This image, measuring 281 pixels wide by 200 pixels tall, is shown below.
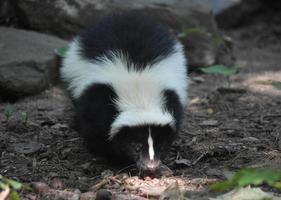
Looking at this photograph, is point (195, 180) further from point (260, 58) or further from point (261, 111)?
point (260, 58)

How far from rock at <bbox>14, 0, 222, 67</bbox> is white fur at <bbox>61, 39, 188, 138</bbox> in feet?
9.07

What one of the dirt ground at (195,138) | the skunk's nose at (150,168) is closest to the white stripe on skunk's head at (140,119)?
the skunk's nose at (150,168)

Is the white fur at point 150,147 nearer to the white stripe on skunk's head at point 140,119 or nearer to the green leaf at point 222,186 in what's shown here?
the white stripe on skunk's head at point 140,119

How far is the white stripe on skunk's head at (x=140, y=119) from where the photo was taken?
495cm

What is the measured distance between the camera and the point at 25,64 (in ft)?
24.3

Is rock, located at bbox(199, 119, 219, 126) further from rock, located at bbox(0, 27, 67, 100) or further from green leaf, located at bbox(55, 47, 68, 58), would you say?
rock, located at bbox(0, 27, 67, 100)

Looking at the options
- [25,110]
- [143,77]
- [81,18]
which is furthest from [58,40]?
[143,77]

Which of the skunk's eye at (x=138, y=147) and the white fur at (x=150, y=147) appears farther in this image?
the skunk's eye at (x=138, y=147)

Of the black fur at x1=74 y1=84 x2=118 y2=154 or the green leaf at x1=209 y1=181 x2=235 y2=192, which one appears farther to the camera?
the black fur at x1=74 y1=84 x2=118 y2=154

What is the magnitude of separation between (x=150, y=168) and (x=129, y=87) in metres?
0.75

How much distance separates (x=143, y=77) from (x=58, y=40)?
130 inches

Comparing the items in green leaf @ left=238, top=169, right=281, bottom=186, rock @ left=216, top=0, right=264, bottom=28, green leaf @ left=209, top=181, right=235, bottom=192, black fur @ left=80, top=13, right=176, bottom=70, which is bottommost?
rock @ left=216, top=0, right=264, bottom=28

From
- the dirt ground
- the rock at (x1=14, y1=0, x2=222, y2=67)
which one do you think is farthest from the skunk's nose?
the rock at (x1=14, y1=0, x2=222, y2=67)

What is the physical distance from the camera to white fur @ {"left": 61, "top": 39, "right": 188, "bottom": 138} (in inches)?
198
